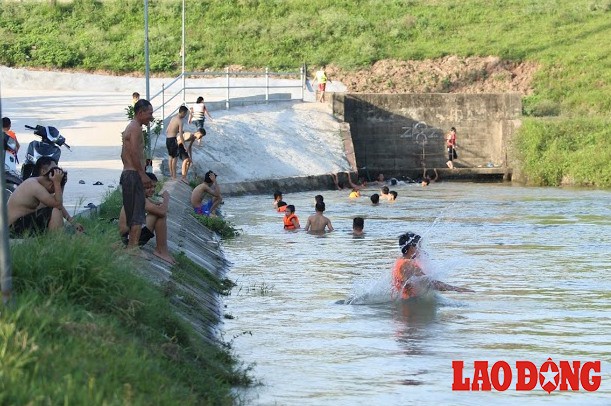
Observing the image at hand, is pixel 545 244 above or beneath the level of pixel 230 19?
beneath

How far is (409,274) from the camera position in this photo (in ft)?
50.8

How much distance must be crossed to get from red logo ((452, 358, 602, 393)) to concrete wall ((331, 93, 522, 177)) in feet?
96.6

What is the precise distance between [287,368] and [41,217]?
10.6ft

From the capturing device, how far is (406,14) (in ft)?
182

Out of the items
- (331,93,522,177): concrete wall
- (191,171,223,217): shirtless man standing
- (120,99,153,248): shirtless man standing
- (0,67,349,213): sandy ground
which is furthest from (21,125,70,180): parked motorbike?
(331,93,522,177): concrete wall

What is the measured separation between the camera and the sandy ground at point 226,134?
3180 cm

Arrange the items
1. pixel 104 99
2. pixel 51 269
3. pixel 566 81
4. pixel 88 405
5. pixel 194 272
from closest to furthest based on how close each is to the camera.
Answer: pixel 88 405 → pixel 51 269 → pixel 194 272 → pixel 104 99 → pixel 566 81

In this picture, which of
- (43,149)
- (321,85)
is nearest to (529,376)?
(43,149)

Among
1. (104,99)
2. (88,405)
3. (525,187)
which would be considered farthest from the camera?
(104,99)

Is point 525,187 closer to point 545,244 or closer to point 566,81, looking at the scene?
point 566,81

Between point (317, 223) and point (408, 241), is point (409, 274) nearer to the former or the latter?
point (408, 241)

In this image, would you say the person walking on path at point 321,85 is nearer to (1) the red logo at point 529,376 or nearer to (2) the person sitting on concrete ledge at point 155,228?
(2) the person sitting on concrete ledge at point 155,228

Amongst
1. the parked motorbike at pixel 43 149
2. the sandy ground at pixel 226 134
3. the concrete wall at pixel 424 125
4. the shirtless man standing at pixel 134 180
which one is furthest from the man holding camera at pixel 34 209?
the concrete wall at pixel 424 125

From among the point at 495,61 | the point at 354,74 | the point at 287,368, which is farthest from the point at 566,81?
the point at 287,368
